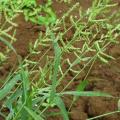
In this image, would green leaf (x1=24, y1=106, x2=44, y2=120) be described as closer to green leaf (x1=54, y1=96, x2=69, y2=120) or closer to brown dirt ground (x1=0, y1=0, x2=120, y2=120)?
green leaf (x1=54, y1=96, x2=69, y2=120)

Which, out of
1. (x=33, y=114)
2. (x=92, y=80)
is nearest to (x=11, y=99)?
(x=33, y=114)

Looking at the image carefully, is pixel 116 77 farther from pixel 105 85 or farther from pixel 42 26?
pixel 42 26

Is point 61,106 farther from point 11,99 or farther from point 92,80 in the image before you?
point 92,80

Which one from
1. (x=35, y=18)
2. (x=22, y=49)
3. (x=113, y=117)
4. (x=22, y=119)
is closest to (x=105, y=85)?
(x=113, y=117)

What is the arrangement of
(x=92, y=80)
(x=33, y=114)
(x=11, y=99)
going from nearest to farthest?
(x=33, y=114) < (x=11, y=99) < (x=92, y=80)

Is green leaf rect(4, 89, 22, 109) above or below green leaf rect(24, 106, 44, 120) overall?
below

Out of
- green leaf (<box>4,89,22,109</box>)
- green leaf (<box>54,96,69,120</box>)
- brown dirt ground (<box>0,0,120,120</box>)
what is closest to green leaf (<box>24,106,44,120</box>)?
green leaf (<box>54,96,69,120</box>)

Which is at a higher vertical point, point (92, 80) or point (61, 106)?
point (61, 106)

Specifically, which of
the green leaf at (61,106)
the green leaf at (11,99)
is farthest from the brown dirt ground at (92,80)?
the green leaf at (61,106)

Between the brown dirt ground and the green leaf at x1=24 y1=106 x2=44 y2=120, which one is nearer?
the green leaf at x1=24 y1=106 x2=44 y2=120
